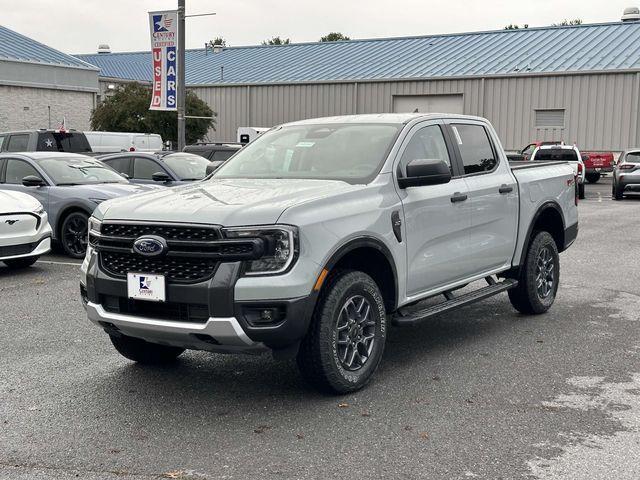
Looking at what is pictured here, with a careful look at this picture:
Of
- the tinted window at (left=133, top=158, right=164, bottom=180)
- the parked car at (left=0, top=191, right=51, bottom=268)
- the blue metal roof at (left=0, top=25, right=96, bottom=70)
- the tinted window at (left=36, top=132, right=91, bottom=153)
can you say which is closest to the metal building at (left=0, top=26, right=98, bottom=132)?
the blue metal roof at (left=0, top=25, right=96, bottom=70)

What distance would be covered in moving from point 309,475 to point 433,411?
48.3 inches

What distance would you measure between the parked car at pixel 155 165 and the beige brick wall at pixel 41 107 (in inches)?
825

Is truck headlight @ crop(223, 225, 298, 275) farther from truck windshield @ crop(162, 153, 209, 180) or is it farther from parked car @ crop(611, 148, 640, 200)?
parked car @ crop(611, 148, 640, 200)

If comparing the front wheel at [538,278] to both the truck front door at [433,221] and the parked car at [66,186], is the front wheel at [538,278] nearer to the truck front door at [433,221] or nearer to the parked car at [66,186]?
the truck front door at [433,221]

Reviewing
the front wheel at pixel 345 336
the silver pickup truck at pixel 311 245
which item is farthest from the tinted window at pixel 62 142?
the front wheel at pixel 345 336

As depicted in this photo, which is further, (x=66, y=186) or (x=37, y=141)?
(x=37, y=141)

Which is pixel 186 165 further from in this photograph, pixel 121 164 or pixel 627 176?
pixel 627 176

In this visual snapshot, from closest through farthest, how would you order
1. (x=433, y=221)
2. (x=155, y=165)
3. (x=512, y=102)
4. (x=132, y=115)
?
1. (x=433, y=221)
2. (x=155, y=165)
3. (x=132, y=115)
4. (x=512, y=102)

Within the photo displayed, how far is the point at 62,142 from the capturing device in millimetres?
18375

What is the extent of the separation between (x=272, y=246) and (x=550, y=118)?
3644 cm

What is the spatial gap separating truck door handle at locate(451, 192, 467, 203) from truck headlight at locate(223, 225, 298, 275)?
1.92 m

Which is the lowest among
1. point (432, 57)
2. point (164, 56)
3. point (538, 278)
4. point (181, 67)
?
point (538, 278)

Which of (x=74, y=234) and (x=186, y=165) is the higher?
(x=186, y=165)

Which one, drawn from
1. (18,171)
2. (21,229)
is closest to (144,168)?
(18,171)
